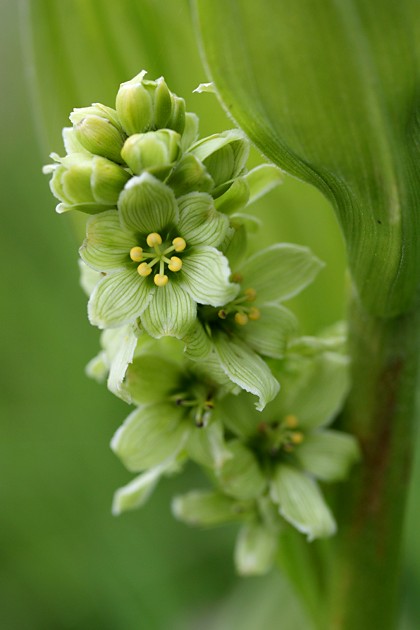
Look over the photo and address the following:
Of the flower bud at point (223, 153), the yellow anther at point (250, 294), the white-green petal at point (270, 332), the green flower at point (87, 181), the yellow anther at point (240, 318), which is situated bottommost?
the white-green petal at point (270, 332)

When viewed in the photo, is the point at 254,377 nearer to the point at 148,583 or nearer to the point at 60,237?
the point at 148,583

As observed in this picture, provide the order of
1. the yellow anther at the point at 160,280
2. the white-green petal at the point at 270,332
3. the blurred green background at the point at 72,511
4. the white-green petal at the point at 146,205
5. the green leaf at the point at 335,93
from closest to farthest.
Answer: the green leaf at the point at 335,93
the white-green petal at the point at 146,205
the yellow anther at the point at 160,280
the white-green petal at the point at 270,332
the blurred green background at the point at 72,511

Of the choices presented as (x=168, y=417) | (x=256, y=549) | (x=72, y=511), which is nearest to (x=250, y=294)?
(x=168, y=417)

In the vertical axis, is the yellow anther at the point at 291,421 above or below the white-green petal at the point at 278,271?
below

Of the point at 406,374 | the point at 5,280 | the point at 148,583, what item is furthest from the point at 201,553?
the point at 406,374

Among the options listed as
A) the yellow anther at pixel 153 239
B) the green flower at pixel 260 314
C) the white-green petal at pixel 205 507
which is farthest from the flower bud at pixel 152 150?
the white-green petal at pixel 205 507

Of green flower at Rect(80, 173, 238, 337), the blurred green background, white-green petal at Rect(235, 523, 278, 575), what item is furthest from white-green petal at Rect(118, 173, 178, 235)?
the blurred green background

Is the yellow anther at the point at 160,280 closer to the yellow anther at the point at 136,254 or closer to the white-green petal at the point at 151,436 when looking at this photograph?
the yellow anther at the point at 136,254

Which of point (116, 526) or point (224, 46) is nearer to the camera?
point (224, 46)

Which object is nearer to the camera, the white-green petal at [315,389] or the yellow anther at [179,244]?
the yellow anther at [179,244]
